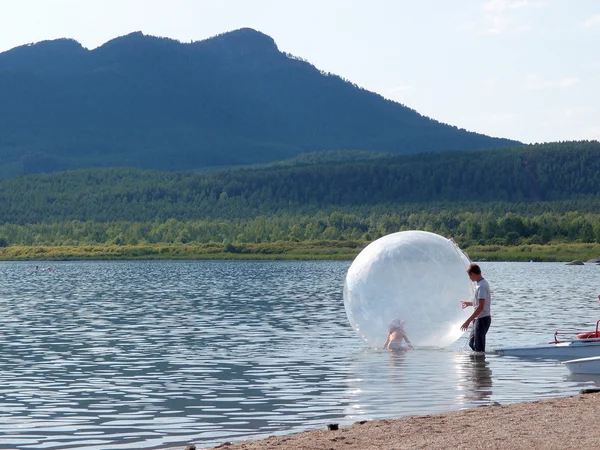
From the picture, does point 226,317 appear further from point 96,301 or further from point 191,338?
point 96,301

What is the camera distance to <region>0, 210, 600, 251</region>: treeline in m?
150

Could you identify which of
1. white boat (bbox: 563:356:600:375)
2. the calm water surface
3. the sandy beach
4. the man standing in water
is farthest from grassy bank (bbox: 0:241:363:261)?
the sandy beach

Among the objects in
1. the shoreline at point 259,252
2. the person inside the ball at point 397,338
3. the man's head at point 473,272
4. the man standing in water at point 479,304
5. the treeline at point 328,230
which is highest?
the man's head at point 473,272

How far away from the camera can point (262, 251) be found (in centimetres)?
15050

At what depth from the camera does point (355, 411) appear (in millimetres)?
17594

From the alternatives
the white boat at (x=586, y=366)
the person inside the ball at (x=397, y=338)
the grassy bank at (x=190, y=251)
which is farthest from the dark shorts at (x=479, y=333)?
the grassy bank at (x=190, y=251)

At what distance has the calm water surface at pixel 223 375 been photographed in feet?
54.6

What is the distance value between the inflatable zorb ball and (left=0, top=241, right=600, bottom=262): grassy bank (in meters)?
102

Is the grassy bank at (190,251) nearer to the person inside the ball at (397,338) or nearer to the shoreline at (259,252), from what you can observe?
the shoreline at (259,252)

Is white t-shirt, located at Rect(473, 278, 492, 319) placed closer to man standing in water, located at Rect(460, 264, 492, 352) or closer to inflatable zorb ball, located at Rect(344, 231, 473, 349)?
man standing in water, located at Rect(460, 264, 492, 352)

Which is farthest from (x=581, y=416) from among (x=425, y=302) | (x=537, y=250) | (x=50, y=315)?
(x=537, y=250)

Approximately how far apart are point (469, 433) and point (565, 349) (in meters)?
10.2

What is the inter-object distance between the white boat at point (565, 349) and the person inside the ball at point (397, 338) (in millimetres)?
2048

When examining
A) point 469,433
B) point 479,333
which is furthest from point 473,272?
point 469,433
